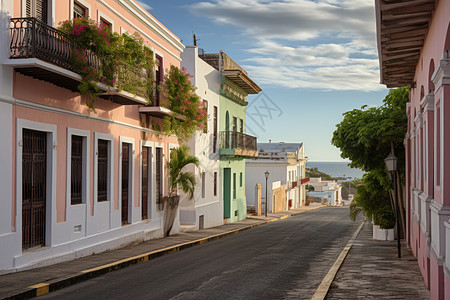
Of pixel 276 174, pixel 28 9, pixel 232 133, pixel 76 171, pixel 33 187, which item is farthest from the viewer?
pixel 276 174

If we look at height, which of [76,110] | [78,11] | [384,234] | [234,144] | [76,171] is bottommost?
[384,234]

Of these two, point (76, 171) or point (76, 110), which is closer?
point (76, 110)

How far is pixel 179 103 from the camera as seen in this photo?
779 inches

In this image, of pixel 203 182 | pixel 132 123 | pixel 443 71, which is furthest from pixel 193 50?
pixel 443 71

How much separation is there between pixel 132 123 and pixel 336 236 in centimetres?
1137

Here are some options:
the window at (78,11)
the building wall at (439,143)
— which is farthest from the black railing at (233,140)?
the building wall at (439,143)

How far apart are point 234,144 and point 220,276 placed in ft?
65.6

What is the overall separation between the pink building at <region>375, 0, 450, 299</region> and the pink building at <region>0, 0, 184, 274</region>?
6.82m

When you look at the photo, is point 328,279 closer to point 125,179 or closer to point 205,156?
point 125,179

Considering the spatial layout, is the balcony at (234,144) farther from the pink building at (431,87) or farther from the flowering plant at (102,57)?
the pink building at (431,87)

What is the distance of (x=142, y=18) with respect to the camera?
18188 millimetres

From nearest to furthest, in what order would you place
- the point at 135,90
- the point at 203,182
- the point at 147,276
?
1. the point at 147,276
2. the point at 135,90
3. the point at 203,182

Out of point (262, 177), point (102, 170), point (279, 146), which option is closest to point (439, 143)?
point (102, 170)

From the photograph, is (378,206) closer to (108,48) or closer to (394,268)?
(394,268)
